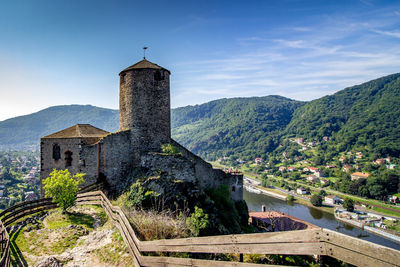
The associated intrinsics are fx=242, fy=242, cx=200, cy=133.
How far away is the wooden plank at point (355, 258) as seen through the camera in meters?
2.01

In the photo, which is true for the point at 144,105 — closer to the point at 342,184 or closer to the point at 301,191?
the point at 301,191

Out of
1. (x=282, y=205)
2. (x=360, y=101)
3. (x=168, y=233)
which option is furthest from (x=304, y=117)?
(x=168, y=233)

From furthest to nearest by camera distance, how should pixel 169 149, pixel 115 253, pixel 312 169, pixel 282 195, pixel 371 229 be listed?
pixel 312 169 < pixel 282 195 < pixel 371 229 < pixel 169 149 < pixel 115 253

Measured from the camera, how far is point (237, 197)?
22.5 metres

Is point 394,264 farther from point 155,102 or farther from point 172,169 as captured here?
point 155,102

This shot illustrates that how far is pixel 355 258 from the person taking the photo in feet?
7.22

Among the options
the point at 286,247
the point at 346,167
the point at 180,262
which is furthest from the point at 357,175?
the point at 286,247

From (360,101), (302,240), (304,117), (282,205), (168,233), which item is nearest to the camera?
(302,240)

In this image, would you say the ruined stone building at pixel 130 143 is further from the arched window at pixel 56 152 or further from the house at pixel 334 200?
the house at pixel 334 200

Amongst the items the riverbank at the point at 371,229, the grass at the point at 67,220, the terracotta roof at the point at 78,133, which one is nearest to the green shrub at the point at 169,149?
the terracotta roof at the point at 78,133

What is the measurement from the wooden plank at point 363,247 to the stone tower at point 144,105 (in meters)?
14.4

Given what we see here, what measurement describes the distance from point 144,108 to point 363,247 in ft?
48.8

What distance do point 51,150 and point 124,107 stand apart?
5972 millimetres

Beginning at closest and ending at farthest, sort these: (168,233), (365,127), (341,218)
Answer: (168,233) → (341,218) → (365,127)
